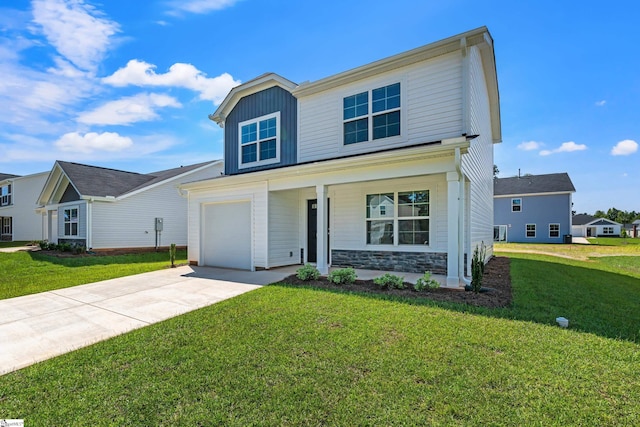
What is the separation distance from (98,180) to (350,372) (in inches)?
749

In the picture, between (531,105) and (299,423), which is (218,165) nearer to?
(531,105)

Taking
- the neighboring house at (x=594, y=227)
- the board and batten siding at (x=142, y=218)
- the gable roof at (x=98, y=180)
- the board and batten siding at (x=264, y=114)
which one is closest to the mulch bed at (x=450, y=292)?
the board and batten siding at (x=264, y=114)

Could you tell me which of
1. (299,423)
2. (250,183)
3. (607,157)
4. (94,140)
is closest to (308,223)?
(250,183)

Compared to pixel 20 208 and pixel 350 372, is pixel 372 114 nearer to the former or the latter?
pixel 350 372

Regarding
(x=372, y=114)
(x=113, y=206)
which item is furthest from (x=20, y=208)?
(x=372, y=114)

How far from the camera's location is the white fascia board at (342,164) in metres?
6.53

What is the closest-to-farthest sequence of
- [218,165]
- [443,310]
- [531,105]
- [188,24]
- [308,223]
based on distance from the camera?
[443,310], [188,24], [308,223], [531,105], [218,165]

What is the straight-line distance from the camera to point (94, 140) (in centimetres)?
2084

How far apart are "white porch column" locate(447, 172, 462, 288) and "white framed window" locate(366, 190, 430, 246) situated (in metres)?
1.73

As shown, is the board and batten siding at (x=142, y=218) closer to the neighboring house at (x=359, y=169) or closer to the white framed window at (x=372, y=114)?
the neighboring house at (x=359, y=169)

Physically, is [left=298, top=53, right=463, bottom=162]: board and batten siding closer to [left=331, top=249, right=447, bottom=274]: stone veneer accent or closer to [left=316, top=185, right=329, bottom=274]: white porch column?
[left=316, top=185, right=329, bottom=274]: white porch column

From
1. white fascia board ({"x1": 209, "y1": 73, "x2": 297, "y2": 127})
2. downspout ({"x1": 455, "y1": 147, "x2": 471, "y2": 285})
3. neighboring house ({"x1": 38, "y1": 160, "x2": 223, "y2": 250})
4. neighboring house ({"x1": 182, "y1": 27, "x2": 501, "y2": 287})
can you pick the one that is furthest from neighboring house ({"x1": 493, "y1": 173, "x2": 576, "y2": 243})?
neighboring house ({"x1": 38, "y1": 160, "x2": 223, "y2": 250})

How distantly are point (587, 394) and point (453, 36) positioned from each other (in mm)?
7881

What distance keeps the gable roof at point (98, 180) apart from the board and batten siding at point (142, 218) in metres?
0.46
